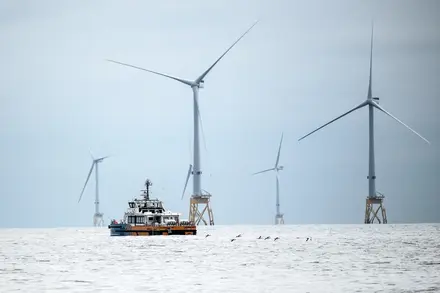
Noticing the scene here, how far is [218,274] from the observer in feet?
314

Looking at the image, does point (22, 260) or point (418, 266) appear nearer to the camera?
point (418, 266)

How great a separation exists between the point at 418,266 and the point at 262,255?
3255cm

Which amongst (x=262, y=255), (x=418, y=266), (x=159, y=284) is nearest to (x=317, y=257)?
(x=262, y=255)

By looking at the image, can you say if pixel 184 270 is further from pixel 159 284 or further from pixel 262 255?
pixel 262 255

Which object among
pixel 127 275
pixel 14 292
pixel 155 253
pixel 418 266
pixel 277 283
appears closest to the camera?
pixel 14 292

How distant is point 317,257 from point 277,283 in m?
42.4

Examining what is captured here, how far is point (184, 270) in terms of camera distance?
103 m

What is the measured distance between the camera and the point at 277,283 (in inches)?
3278

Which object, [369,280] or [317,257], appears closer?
[369,280]

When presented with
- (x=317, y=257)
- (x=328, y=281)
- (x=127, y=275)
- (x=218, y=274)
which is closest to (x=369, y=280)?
(x=328, y=281)

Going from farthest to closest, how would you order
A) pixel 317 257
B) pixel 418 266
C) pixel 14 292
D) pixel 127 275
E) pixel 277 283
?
pixel 317 257
pixel 418 266
pixel 127 275
pixel 277 283
pixel 14 292

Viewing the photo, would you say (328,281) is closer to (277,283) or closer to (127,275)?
(277,283)

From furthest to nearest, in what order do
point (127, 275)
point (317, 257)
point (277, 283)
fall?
1. point (317, 257)
2. point (127, 275)
3. point (277, 283)

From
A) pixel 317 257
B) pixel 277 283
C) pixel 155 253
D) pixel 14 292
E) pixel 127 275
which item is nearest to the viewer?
pixel 14 292
